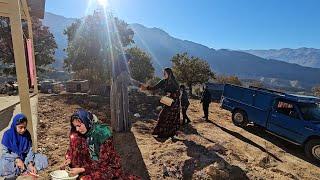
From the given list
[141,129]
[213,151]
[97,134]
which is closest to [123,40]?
[141,129]

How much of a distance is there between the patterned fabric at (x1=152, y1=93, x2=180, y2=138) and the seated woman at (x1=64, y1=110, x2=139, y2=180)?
176 inches

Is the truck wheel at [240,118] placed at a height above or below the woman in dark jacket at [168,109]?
below

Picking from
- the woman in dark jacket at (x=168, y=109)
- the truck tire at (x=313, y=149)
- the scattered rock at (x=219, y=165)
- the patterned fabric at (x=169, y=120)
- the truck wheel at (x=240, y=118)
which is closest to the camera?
the scattered rock at (x=219, y=165)

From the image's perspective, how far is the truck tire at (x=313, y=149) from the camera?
10727mm

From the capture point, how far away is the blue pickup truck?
36.6ft

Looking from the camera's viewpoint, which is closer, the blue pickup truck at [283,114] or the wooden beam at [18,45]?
the wooden beam at [18,45]

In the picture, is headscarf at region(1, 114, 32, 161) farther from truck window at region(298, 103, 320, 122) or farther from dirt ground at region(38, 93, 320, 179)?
truck window at region(298, 103, 320, 122)

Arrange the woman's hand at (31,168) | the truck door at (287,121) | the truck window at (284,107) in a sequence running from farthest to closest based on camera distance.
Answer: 1. the truck window at (284,107)
2. the truck door at (287,121)
3. the woman's hand at (31,168)

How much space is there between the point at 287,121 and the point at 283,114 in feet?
1.19

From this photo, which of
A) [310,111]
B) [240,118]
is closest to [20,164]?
[310,111]

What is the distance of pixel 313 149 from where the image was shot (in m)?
10.9

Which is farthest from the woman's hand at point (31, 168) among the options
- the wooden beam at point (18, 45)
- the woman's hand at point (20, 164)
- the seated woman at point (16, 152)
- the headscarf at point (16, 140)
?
the wooden beam at point (18, 45)

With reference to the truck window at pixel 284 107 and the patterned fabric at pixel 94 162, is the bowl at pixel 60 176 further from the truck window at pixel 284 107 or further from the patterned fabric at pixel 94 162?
the truck window at pixel 284 107

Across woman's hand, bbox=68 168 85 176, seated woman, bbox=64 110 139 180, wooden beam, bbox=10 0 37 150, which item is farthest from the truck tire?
wooden beam, bbox=10 0 37 150
